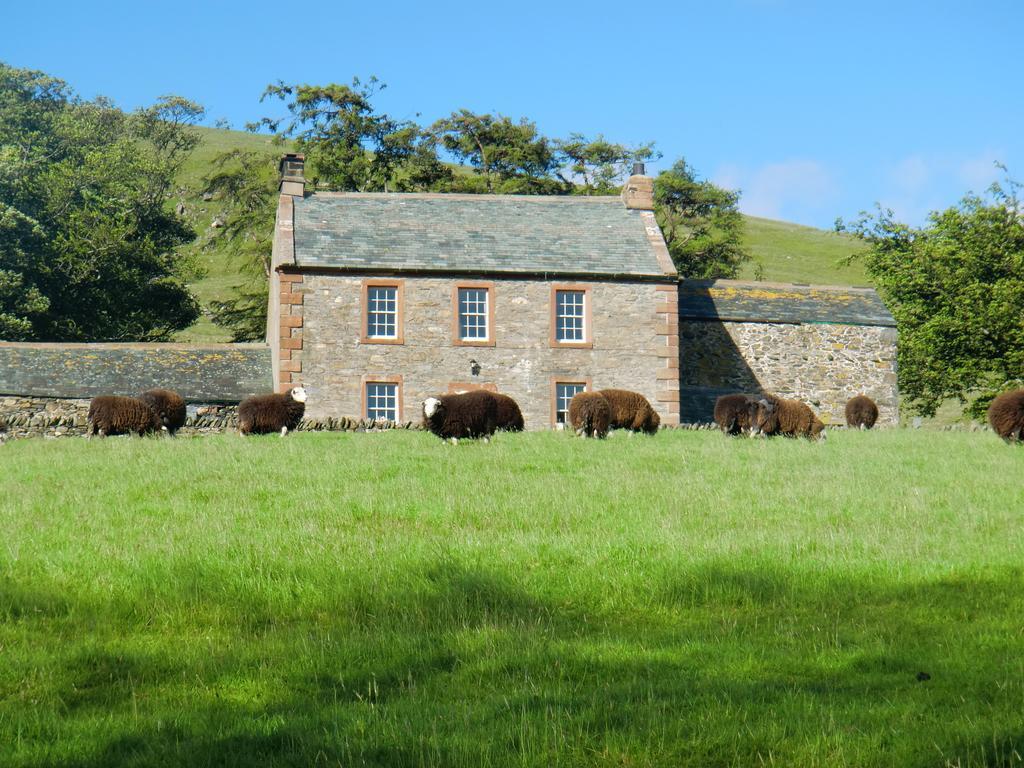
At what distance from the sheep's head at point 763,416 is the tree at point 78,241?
3034 centimetres

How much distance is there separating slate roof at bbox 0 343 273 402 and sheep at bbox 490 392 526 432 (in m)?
9.89

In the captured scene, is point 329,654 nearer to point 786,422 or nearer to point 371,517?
point 371,517

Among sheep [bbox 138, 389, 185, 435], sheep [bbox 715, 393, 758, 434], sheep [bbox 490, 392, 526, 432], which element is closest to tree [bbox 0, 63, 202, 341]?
sheep [bbox 138, 389, 185, 435]

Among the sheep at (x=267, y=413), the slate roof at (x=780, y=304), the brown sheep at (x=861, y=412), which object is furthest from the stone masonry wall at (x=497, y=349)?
the brown sheep at (x=861, y=412)

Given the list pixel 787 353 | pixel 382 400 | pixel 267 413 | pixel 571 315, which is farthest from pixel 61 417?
pixel 787 353

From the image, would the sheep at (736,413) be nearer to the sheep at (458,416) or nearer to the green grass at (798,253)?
the sheep at (458,416)

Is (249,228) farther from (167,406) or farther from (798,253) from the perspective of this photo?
(798,253)

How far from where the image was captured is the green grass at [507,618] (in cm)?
725

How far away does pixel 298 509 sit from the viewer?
15039 millimetres

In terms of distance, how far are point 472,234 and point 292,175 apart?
6.88 m

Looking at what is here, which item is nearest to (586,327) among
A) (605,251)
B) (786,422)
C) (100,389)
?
(605,251)

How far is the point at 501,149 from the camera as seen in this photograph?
59.0 meters

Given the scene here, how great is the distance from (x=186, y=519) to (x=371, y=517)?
225cm

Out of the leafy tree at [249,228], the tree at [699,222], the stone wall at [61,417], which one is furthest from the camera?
the tree at [699,222]
